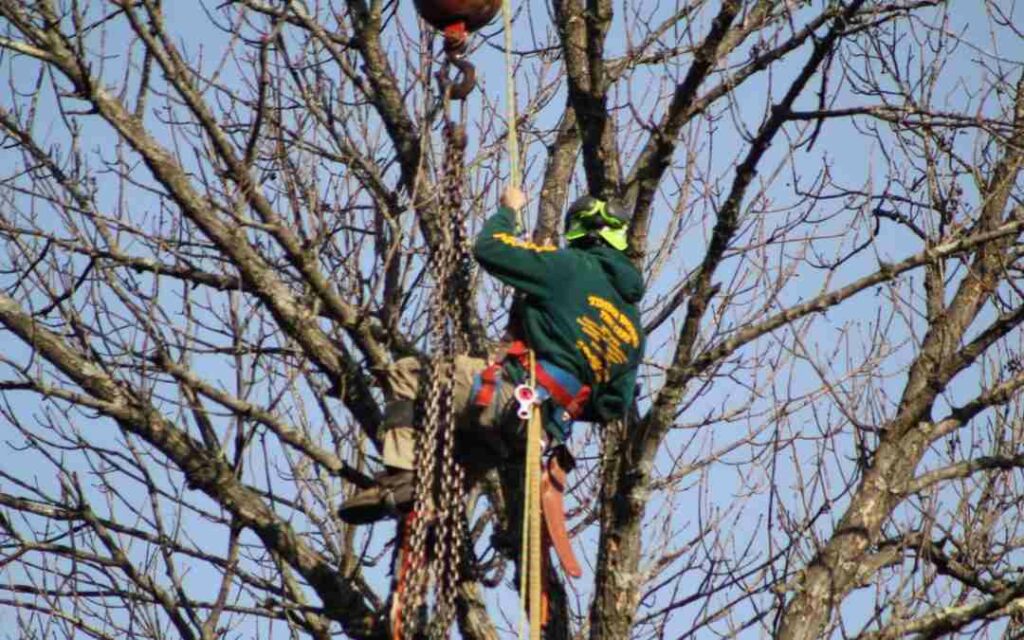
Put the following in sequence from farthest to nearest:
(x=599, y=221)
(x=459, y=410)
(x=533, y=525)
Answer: (x=599, y=221)
(x=459, y=410)
(x=533, y=525)

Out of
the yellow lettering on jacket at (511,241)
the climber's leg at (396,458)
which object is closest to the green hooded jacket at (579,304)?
the yellow lettering on jacket at (511,241)

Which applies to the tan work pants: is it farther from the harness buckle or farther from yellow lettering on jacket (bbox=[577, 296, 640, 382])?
yellow lettering on jacket (bbox=[577, 296, 640, 382])

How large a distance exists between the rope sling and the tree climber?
0.25ft

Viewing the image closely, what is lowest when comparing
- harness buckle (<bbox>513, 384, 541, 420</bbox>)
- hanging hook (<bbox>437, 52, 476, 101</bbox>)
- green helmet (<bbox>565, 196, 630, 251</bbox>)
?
harness buckle (<bbox>513, 384, 541, 420</bbox>)

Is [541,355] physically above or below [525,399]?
above

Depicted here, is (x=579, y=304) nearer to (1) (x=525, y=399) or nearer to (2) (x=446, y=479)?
(1) (x=525, y=399)

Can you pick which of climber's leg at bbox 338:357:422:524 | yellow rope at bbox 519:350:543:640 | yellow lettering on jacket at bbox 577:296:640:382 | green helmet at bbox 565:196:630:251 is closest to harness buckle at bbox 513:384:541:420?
yellow rope at bbox 519:350:543:640

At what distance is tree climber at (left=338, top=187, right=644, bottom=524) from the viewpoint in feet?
18.4

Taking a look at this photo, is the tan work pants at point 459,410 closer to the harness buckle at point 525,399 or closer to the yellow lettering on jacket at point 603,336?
the harness buckle at point 525,399

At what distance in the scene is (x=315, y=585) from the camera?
5.60 metres

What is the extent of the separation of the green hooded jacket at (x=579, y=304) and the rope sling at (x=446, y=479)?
0.13 metres

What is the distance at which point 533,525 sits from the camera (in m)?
5.41

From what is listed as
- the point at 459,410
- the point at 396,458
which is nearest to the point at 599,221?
the point at 459,410

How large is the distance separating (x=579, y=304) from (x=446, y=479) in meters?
0.78
